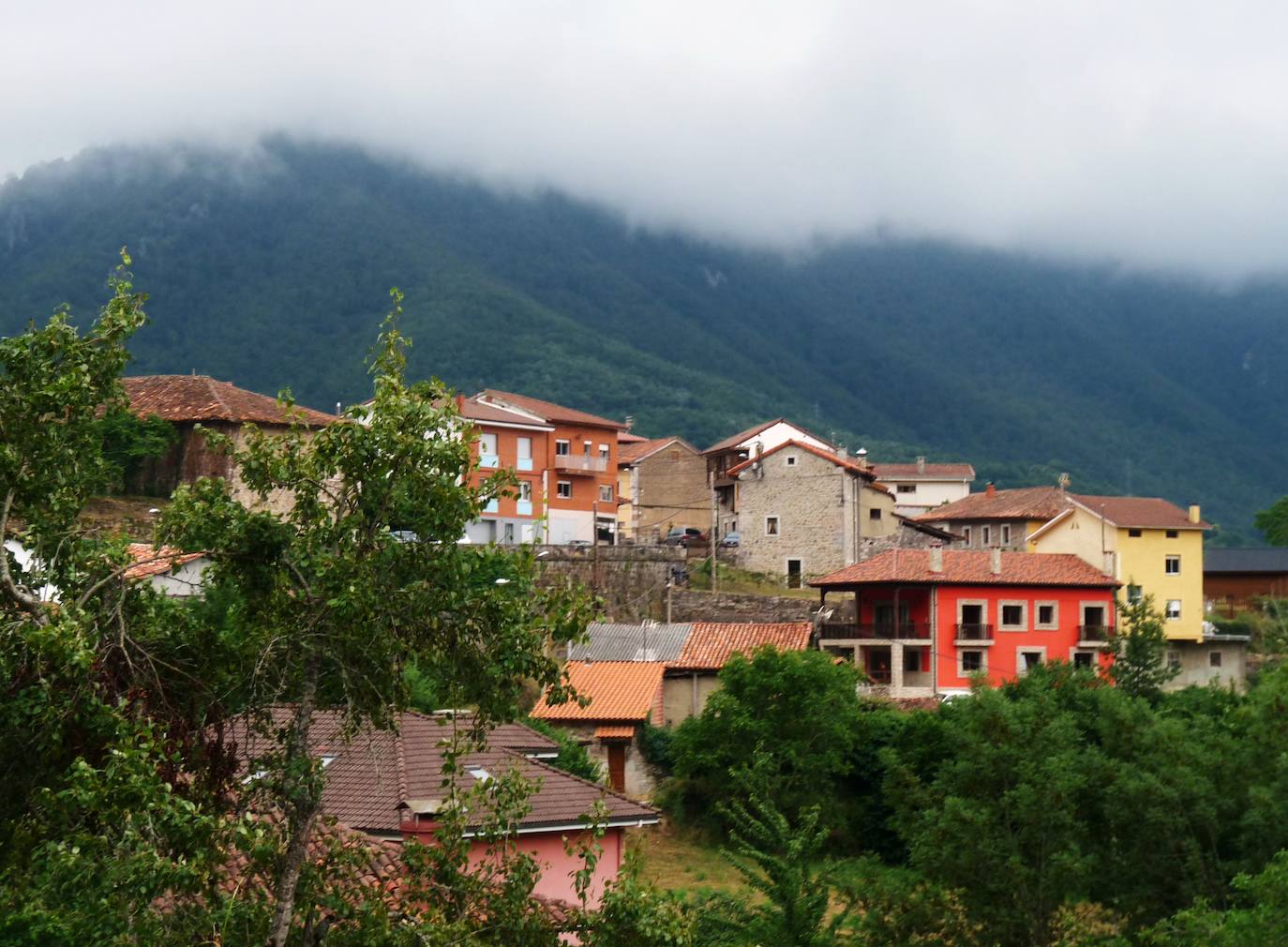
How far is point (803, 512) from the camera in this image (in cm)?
6850

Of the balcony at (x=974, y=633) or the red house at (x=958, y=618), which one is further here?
the balcony at (x=974, y=633)

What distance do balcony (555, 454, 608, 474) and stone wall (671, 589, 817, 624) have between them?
16.7 m

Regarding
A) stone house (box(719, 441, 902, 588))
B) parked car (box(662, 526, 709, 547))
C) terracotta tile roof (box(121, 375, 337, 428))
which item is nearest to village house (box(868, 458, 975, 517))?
parked car (box(662, 526, 709, 547))

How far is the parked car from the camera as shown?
71.8m

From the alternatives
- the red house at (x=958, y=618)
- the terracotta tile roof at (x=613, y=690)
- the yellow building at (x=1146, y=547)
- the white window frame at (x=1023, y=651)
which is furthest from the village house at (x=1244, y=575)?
the terracotta tile roof at (x=613, y=690)

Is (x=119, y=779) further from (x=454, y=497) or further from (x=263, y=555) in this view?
(x=454, y=497)

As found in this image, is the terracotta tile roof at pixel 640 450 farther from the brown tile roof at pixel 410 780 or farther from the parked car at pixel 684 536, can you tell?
the brown tile roof at pixel 410 780

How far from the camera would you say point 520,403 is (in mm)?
75812

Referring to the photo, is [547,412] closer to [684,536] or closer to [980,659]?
[684,536]

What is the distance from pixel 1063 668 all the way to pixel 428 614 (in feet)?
123

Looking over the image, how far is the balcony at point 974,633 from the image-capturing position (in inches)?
2157

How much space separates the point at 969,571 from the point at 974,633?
2.20 meters

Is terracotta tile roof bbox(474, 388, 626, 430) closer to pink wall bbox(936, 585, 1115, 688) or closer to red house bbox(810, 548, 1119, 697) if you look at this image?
red house bbox(810, 548, 1119, 697)

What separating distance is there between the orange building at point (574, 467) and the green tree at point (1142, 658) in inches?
1096
